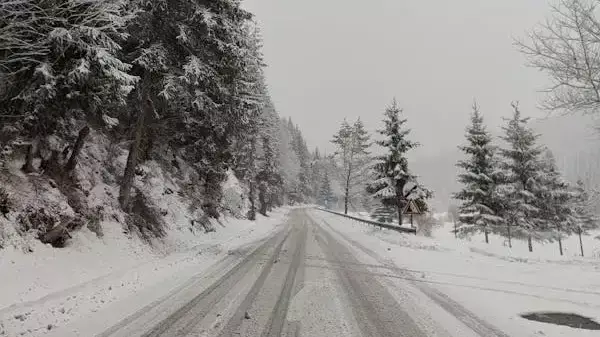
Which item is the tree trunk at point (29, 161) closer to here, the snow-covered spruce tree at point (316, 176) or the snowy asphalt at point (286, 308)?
the snowy asphalt at point (286, 308)

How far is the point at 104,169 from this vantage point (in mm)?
14953

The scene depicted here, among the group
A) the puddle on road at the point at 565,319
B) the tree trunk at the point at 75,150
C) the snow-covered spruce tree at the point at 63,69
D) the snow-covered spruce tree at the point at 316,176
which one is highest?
the snow-covered spruce tree at the point at 316,176

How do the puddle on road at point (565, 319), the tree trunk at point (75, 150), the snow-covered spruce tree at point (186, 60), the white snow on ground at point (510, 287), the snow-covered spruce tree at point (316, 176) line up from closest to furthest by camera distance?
the puddle on road at point (565, 319) → the white snow on ground at point (510, 287) → the tree trunk at point (75, 150) → the snow-covered spruce tree at point (186, 60) → the snow-covered spruce tree at point (316, 176)

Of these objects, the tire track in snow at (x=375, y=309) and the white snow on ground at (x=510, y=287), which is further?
the white snow on ground at (x=510, y=287)

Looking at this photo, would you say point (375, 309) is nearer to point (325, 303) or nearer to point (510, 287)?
point (325, 303)

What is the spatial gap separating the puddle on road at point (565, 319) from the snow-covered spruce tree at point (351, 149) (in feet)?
154

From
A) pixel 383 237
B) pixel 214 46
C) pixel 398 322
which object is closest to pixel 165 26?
pixel 214 46

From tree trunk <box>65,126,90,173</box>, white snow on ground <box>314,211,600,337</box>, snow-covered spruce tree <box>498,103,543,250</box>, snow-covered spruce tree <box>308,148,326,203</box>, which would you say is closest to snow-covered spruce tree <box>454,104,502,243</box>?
snow-covered spruce tree <box>498,103,543,250</box>

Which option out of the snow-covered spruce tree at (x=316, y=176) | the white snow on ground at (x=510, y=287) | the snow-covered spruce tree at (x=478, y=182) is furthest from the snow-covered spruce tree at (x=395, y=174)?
the snow-covered spruce tree at (x=316, y=176)

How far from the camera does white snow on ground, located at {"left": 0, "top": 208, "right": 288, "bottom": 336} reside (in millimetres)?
6168

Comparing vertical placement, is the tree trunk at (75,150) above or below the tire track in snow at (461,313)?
above

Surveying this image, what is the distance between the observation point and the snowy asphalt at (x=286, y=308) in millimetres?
5805

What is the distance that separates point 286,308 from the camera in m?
6.99

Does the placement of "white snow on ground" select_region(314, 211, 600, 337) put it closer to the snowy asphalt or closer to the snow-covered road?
the snow-covered road
